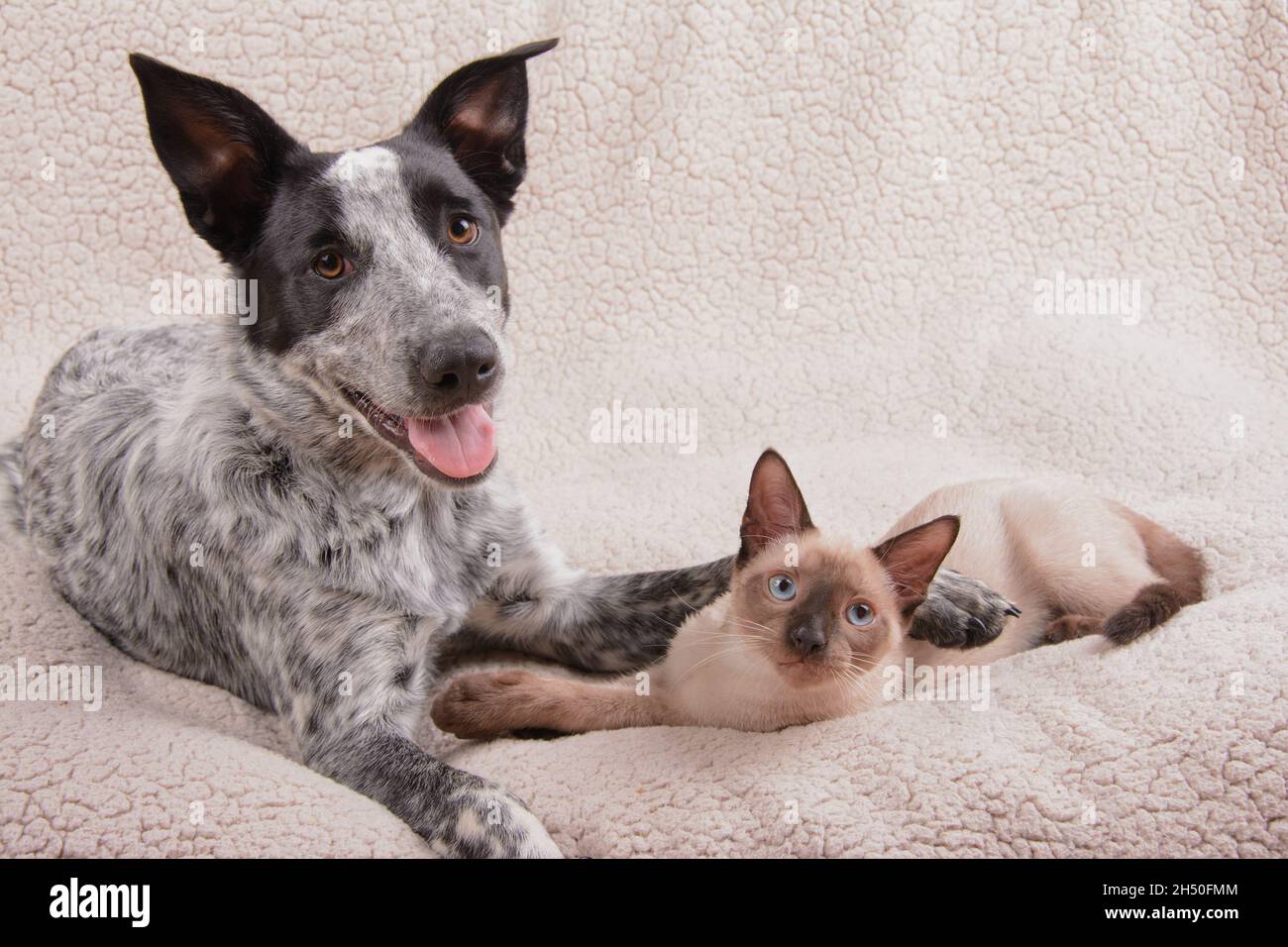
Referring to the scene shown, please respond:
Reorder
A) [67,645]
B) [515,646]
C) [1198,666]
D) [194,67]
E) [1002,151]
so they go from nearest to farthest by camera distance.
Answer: [1198,666], [67,645], [515,646], [194,67], [1002,151]

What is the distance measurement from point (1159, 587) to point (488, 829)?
148cm

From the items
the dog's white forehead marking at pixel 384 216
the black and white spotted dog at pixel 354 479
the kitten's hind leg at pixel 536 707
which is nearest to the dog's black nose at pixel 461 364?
the black and white spotted dog at pixel 354 479

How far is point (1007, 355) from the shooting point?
13.2 feet

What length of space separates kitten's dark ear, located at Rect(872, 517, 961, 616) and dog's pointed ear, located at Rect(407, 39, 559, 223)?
1.18 meters

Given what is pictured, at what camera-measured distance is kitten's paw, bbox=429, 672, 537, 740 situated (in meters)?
2.54

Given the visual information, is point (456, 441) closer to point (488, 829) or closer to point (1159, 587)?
point (488, 829)

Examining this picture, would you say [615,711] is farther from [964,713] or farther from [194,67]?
[194,67]

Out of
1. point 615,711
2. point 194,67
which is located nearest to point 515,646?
point 615,711

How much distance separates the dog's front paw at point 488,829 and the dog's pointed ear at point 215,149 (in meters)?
1.22

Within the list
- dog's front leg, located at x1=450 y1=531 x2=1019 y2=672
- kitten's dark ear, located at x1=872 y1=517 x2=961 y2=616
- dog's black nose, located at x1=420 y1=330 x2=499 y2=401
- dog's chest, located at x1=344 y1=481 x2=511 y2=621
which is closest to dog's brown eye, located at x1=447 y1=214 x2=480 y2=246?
dog's black nose, located at x1=420 y1=330 x2=499 y2=401

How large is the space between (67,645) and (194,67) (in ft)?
6.79

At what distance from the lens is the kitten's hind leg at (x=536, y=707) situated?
8.33 ft

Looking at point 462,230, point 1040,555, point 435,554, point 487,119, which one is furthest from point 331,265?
point 1040,555

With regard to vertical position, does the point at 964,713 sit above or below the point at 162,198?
below
